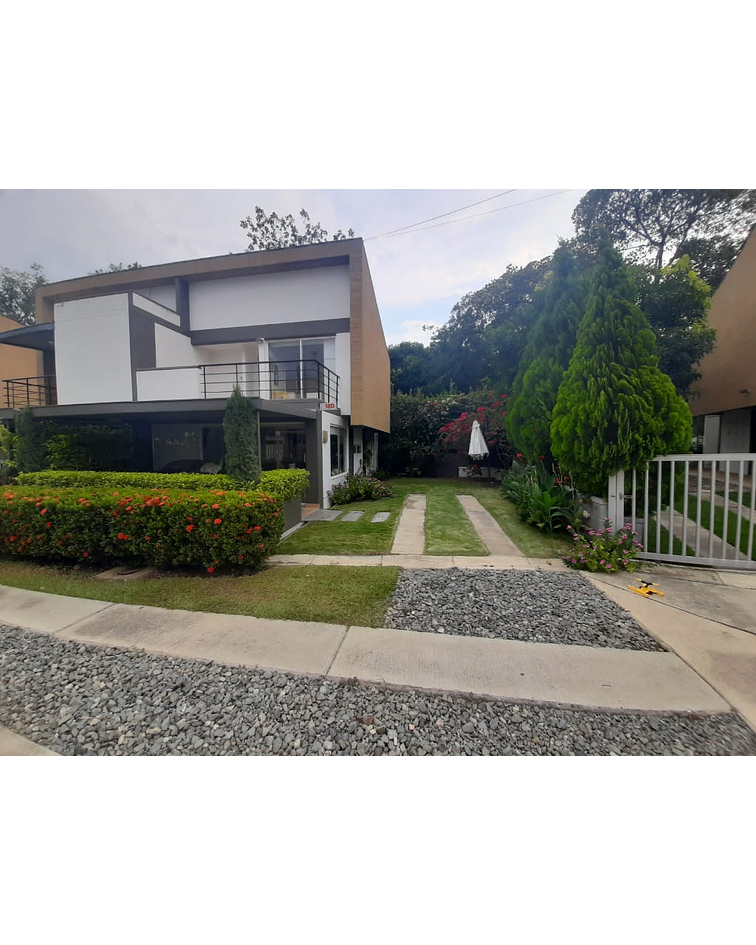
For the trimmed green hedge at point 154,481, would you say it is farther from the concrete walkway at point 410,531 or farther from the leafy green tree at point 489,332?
the leafy green tree at point 489,332

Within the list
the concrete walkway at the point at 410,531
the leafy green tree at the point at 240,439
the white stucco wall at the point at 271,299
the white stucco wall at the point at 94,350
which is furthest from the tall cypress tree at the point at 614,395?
the white stucco wall at the point at 94,350

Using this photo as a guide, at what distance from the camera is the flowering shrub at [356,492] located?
33.3 ft

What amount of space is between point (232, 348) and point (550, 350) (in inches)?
410

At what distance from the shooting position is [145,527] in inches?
182

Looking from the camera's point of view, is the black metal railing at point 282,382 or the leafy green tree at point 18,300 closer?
the black metal railing at point 282,382

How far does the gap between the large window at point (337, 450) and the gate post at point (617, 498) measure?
734 centimetres

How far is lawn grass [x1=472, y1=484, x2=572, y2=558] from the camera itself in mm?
5574

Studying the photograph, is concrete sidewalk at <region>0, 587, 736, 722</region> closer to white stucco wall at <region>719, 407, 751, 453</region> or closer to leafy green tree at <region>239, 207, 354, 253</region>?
white stucco wall at <region>719, 407, 751, 453</region>

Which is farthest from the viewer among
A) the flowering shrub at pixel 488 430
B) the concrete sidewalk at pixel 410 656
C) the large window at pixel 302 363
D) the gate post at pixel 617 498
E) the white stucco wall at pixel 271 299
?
the flowering shrub at pixel 488 430

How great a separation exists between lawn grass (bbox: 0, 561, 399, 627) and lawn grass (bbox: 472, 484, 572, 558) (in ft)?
8.27
